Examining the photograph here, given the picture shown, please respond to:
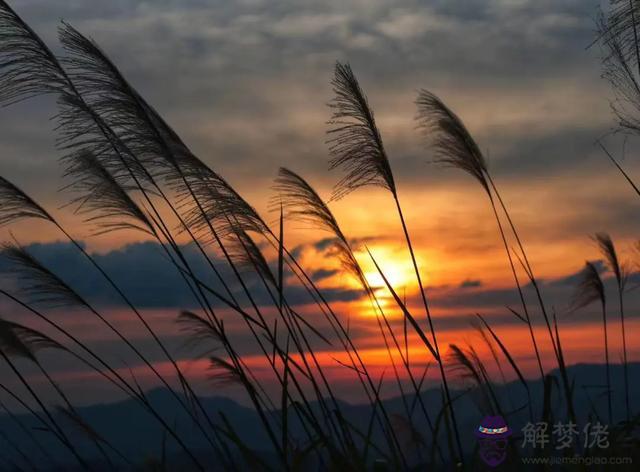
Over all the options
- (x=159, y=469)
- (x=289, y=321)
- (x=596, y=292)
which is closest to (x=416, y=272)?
(x=289, y=321)

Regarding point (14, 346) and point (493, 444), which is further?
point (14, 346)

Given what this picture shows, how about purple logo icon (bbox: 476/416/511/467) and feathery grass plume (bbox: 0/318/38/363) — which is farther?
feathery grass plume (bbox: 0/318/38/363)

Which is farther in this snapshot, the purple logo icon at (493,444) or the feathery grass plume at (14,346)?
the feathery grass plume at (14,346)

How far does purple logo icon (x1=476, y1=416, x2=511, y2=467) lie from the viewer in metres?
2.95

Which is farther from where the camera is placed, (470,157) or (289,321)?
(470,157)

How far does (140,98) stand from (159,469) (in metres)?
1.58

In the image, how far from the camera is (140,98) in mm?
3420

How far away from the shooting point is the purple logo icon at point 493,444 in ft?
9.69

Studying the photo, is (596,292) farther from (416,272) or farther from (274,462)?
(274,462)

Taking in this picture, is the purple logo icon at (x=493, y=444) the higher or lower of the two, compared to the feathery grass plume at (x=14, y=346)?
lower

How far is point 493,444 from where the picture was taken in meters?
2.99

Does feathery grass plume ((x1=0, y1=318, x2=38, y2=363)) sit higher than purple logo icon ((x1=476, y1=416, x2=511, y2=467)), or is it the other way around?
feathery grass plume ((x1=0, y1=318, x2=38, y2=363))

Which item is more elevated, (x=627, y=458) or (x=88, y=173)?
(x=88, y=173)

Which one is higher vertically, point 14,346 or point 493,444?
point 14,346
